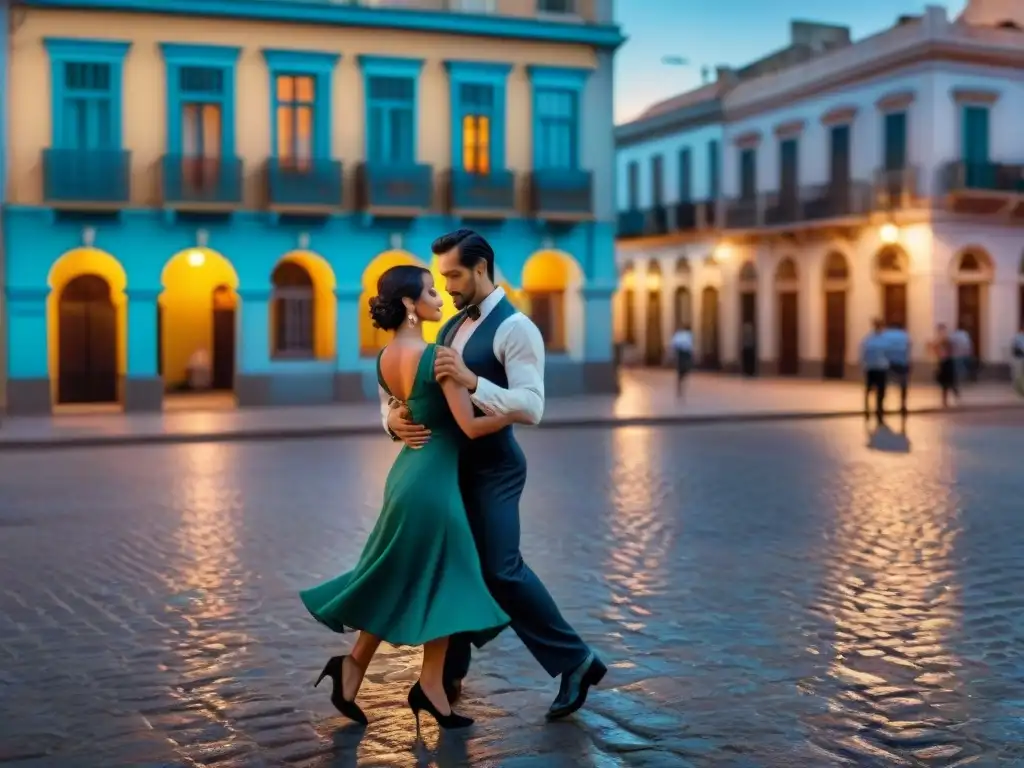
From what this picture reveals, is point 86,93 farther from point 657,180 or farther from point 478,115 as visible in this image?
point 657,180

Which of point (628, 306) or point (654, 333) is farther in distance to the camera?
point (628, 306)

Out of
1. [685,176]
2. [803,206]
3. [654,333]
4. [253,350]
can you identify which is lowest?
[253,350]

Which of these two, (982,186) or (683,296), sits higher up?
(982,186)

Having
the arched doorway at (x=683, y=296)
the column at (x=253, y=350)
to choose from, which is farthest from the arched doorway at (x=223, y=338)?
the arched doorway at (x=683, y=296)

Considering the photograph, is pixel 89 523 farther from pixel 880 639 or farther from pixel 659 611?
pixel 880 639

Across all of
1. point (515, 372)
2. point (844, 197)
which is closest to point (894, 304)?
point (844, 197)

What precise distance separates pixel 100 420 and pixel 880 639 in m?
19.4

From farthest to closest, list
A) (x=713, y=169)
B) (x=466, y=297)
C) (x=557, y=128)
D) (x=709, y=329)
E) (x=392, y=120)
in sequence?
1. (x=709, y=329)
2. (x=713, y=169)
3. (x=557, y=128)
4. (x=392, y=120)
5. (x=466, y=297)

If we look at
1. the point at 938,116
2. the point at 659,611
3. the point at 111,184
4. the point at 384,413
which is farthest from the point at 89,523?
the point at 938,116

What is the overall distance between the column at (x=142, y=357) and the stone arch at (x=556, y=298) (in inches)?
312

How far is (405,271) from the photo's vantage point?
17.2 ft

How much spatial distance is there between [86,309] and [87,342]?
2.16 ft

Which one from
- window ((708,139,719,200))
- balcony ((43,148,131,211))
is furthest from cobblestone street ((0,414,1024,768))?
window ((708,139,719,200))

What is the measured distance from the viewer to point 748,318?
41500mm
